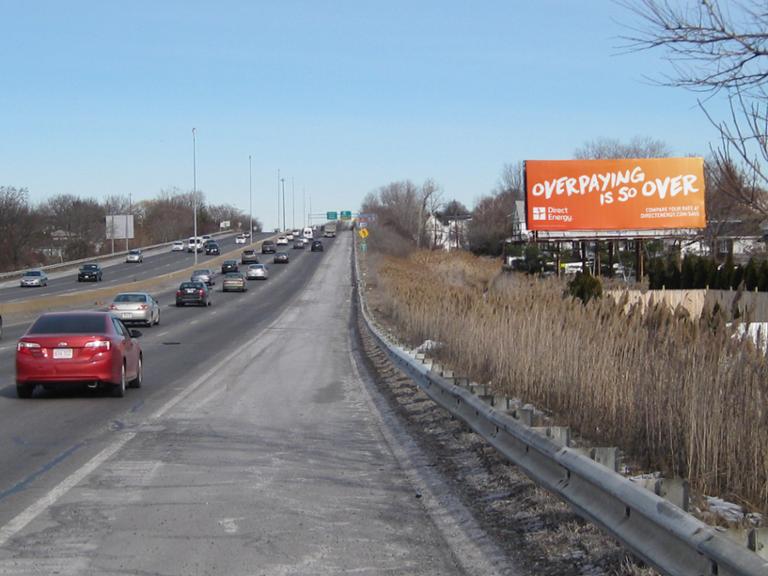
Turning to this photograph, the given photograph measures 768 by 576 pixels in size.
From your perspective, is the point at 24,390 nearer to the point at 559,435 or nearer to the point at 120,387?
the point at 120,387

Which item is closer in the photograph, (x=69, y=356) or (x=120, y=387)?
(x=69, y=356)

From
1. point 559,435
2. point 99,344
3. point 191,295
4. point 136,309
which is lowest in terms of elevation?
point 191,295

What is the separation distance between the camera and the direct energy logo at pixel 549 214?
54.1 meters

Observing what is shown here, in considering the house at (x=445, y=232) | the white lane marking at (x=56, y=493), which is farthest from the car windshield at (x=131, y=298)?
the house at (x=445, y=232)

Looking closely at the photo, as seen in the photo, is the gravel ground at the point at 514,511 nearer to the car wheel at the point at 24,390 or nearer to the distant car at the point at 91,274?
the car wheel at the point at 24,390

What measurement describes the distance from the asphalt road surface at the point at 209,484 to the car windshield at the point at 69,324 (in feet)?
3.75

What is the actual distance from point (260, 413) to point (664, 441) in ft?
26.2

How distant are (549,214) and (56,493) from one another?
156 feet

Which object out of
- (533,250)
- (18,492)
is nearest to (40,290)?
(533,250)

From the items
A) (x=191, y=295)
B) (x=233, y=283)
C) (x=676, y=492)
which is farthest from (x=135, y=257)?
(x=676, y=492)

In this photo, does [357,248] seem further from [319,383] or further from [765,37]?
[765,37]

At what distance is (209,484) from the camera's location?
9227 mm

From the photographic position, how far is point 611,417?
360 inches

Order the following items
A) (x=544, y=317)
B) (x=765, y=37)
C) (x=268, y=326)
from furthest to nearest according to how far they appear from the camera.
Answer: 1. (x=268, y=326)
2. (x=544, y=317)
3. (x=765, y=37)
